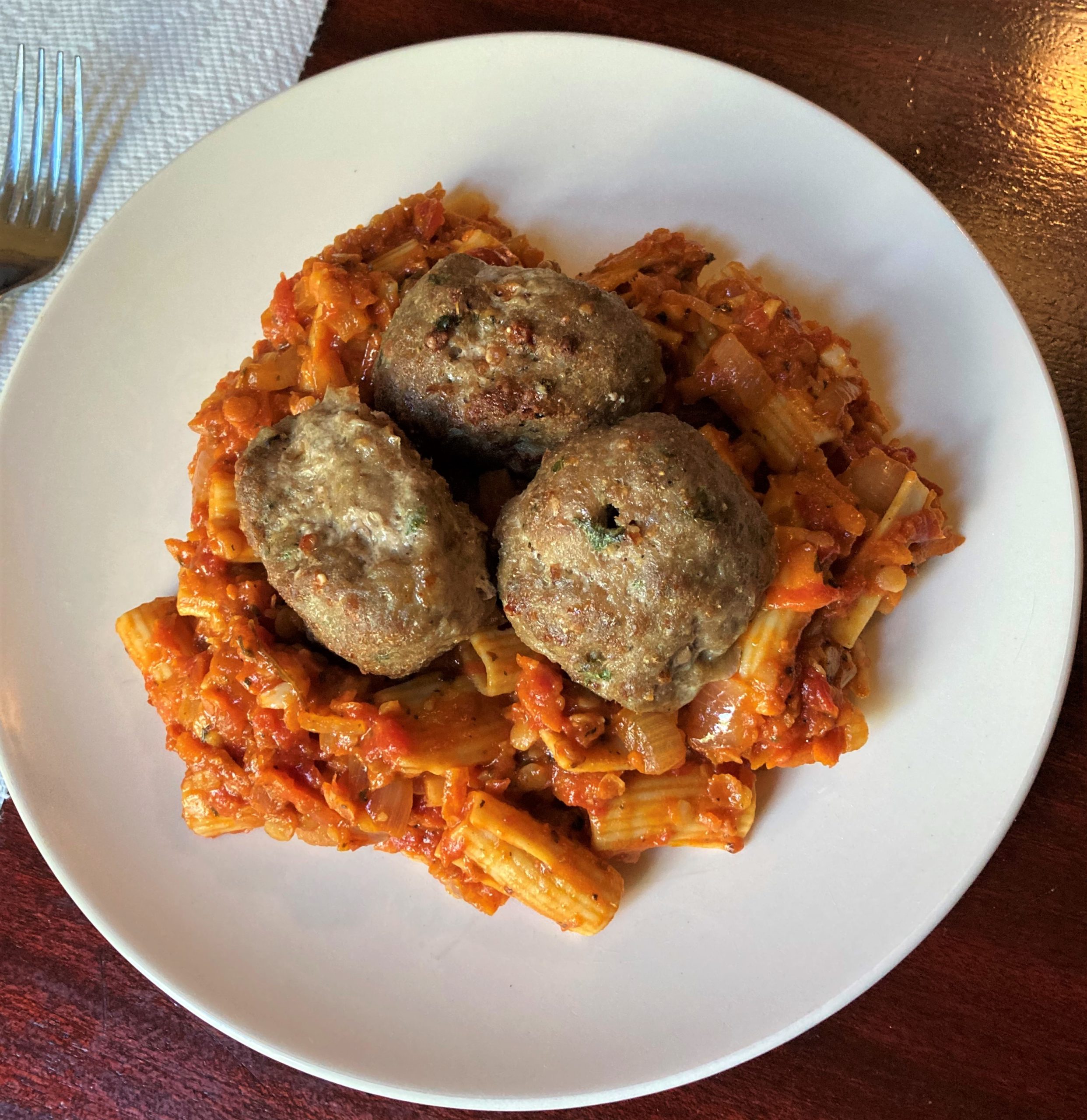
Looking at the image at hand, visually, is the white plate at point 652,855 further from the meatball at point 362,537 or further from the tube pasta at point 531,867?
the meatball at point 362,537

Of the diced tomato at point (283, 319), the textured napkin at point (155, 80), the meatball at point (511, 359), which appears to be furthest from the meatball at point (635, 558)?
the textured napkin at point (155, 80)

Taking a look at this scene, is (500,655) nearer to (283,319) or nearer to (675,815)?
(675,815)

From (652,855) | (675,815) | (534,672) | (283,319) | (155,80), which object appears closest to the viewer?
(534,672)

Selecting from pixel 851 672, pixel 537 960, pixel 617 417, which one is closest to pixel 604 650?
pixel 617 417

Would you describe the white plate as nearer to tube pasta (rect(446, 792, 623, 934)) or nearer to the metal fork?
tube pasta (rect(446, 792, 623, 934))

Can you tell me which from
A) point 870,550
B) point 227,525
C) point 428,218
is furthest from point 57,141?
point 870,550

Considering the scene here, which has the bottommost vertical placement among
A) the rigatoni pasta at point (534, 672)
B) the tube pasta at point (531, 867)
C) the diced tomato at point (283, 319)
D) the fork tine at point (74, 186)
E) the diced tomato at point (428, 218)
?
the tube pasta at point (531, 867)
